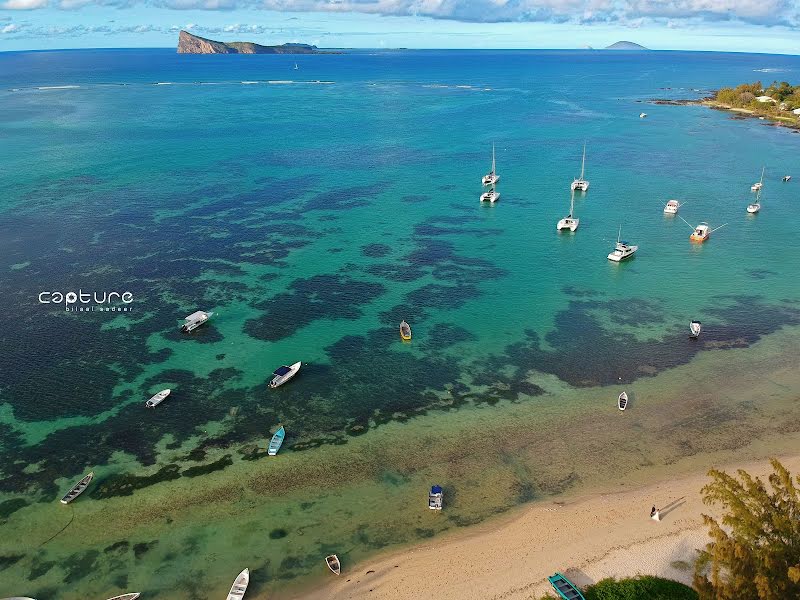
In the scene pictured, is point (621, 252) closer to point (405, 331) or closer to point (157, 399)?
point (405, 331)

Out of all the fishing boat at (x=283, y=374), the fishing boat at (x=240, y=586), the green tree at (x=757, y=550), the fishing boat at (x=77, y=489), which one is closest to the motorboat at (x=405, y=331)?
the fishing boat at (x=283, y=374)

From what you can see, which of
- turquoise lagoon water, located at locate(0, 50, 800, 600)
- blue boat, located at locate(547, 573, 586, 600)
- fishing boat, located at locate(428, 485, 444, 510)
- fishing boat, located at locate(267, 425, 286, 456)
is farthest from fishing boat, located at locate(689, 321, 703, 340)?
fishing boat, located at locate(267, 425, 286, 456)

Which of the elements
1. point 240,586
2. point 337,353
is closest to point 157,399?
point 337,353

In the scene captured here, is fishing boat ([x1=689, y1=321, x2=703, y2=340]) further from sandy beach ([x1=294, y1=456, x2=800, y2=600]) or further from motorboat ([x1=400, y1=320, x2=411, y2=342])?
motorboat ([x1=400, y1=320, x2=411, y2=342])

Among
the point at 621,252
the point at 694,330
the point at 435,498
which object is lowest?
the point at 435,498

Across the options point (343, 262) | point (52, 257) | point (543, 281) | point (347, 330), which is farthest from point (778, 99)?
point (52, 257)
